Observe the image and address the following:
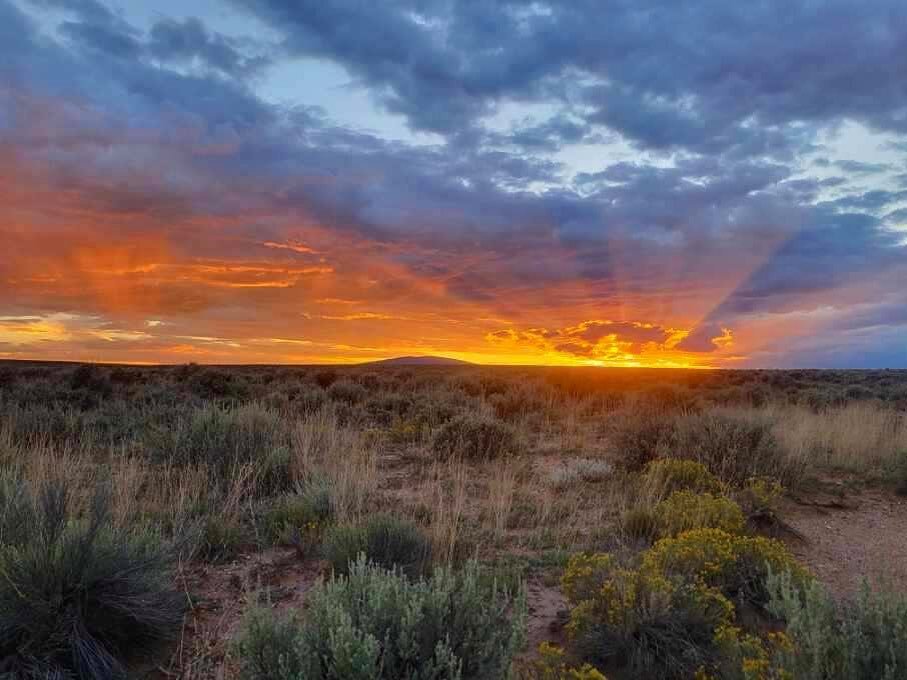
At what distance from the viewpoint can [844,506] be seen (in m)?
8.56

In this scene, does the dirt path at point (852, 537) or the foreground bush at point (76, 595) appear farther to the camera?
the dirt path at point (852, 537)

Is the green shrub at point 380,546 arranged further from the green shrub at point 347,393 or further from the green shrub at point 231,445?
the green shrub at point 347,393

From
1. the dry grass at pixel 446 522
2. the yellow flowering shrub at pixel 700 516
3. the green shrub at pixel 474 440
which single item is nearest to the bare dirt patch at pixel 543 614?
the dry grass at pixel 446 522

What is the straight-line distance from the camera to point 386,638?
2.98 metres

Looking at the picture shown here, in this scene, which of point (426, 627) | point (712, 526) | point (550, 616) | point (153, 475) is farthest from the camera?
point (153, 475)

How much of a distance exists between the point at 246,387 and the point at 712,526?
1796 centimetres

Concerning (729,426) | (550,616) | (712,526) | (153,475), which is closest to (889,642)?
(550,616)

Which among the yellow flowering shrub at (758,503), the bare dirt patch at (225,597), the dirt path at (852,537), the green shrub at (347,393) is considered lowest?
the dirt path at (852,537)

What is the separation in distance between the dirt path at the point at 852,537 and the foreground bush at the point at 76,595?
5.52 metres

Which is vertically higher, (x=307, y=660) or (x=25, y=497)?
(x=25, y=497)

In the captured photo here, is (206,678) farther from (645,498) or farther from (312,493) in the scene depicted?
(645,498)

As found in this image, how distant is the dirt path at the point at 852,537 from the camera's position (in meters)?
5.93

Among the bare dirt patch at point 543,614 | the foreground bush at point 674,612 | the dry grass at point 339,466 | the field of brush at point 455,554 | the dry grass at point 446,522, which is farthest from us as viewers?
the dry grass at point 339,466

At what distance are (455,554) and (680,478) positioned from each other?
13.4ft
